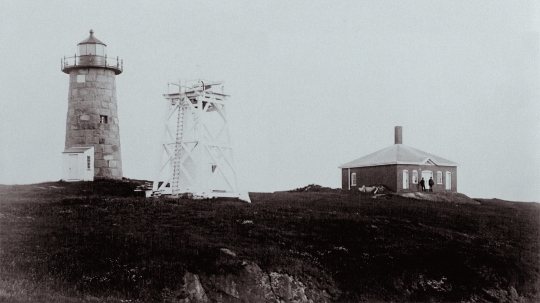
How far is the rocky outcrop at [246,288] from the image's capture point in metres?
19.4

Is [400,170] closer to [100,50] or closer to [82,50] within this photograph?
[100,50]

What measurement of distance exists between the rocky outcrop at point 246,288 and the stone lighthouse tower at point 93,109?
23196mm

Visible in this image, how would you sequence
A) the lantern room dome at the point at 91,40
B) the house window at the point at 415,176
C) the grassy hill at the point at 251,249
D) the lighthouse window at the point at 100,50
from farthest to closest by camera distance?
the house window at the point at 415,176, the lighthouse window at the point at 100,50, the lantern room dome at the point at 91,40, the grassy hill at the point at 251,249

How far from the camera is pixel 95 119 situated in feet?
138

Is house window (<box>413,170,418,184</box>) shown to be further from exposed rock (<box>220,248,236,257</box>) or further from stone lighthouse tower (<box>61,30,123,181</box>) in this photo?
exposed rock (<box>220,248,236,257</box>)

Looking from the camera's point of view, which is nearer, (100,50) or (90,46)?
(90,46)

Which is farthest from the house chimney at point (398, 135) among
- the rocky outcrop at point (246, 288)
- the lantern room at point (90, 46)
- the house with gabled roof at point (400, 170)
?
the rocky outcrop at point (246, 288)

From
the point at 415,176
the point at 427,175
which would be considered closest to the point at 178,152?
the point at 415,176

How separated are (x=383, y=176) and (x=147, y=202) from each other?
21.1m

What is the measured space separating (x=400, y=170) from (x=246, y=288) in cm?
2711

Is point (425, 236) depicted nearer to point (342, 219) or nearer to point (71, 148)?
point (342, 219)

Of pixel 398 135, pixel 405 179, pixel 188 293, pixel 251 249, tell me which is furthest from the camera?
pixel 398 135

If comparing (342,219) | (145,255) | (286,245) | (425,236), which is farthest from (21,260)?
(425,236)

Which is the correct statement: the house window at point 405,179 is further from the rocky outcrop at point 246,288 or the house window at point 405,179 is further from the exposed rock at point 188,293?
the exposed rock at point 188,293
